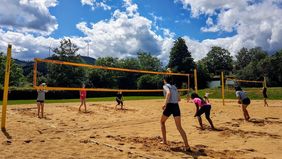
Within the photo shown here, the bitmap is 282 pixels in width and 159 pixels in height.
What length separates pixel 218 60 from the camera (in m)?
96.7

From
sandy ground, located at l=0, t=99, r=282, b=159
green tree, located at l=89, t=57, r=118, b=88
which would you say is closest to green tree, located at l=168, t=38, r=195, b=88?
green tree, located at l=89, t=57, r=118, b=88

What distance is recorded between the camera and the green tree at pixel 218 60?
95938 millimetres

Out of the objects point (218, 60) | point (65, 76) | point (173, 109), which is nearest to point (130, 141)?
point (173, 109)

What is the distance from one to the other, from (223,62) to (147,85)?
5541 centimetres

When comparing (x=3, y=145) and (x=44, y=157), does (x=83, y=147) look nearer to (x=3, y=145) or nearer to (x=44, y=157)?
(x=44, y=157)

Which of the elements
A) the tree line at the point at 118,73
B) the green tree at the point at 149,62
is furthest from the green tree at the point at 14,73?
the green tree at the point at 149,62

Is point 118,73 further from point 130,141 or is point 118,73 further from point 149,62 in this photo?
point 130,141

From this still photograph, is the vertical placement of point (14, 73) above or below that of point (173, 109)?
above

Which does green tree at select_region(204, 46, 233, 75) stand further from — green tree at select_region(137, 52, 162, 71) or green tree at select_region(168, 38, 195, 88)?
green tree at select_region(168, 38, 195, 88)

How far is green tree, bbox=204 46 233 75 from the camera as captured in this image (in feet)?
315

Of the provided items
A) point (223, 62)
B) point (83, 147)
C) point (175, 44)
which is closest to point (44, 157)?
point (83, 147)

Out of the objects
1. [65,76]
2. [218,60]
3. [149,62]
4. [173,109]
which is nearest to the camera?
[173,109]

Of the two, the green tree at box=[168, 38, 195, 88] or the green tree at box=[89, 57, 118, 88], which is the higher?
the green tree at box=[168, 38, 195, 88]

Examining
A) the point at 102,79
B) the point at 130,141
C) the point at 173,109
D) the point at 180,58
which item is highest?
the point at 180,58
